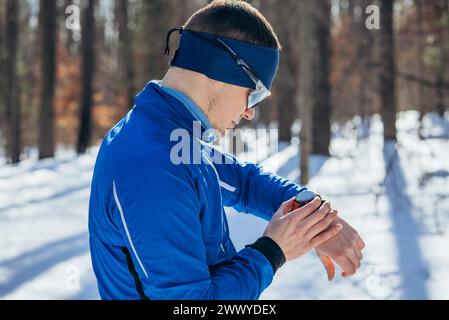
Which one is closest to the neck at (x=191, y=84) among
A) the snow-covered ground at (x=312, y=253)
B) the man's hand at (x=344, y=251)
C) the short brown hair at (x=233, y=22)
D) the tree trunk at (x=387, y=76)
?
the short brown hair at (x=233, y=22)

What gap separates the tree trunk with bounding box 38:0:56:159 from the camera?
57.3 feet

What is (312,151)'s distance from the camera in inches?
550

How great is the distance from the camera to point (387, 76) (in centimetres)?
1245

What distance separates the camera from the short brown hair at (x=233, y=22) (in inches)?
71.6

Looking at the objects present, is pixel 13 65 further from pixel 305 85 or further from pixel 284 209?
pixel 284 209

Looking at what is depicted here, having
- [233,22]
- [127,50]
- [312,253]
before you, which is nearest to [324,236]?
[233,22]

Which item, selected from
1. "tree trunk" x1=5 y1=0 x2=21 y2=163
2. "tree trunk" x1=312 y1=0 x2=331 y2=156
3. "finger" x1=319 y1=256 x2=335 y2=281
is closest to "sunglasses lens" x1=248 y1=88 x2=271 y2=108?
"finger" x1=319 y1=256 x2=335 y2=281

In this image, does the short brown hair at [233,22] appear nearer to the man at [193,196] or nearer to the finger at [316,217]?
the man at [193,196]

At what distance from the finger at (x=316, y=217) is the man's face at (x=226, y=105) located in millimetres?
407

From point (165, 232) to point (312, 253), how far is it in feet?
14.5

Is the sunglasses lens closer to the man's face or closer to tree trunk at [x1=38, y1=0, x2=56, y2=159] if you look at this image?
the man's face

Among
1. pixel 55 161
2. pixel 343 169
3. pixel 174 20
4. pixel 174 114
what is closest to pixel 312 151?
pixel 343 169

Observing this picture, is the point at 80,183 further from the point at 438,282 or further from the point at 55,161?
the point at 438,282
